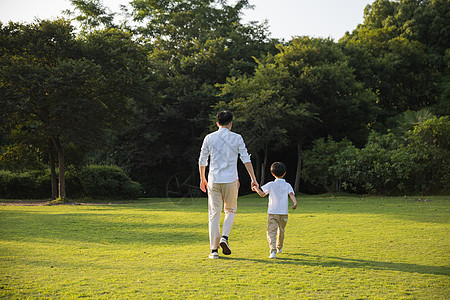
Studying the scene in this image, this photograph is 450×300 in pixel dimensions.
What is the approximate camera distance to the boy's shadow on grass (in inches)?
219

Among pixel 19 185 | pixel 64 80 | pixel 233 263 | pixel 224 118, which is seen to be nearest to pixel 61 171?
pixel 64 80

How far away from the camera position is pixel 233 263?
243 inches

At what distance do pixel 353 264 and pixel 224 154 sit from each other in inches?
92.7

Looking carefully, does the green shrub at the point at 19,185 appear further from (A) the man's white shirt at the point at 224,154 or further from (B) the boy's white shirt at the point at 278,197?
(B) the boy's white shirt at the point at 278,197

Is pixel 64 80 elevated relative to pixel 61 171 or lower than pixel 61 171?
elevated

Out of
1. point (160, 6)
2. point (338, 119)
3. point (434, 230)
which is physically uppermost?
point (160, 6)

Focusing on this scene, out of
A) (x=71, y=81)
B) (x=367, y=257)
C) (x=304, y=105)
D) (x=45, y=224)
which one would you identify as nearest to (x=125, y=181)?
(x=71, y=81)

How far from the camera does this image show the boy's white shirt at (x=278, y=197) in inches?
278

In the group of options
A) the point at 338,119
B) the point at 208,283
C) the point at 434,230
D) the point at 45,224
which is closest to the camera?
the point at 208,283

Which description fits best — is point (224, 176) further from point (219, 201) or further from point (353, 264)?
point (353, 264)

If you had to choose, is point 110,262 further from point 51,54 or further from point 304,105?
point 304,105

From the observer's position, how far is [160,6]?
41.4 meters

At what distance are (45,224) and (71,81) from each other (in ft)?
33.5

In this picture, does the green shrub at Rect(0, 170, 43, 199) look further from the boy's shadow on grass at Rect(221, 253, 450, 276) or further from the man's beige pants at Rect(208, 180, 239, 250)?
the boy's shadow on grass at Rect(221, 253, 450, 276)
